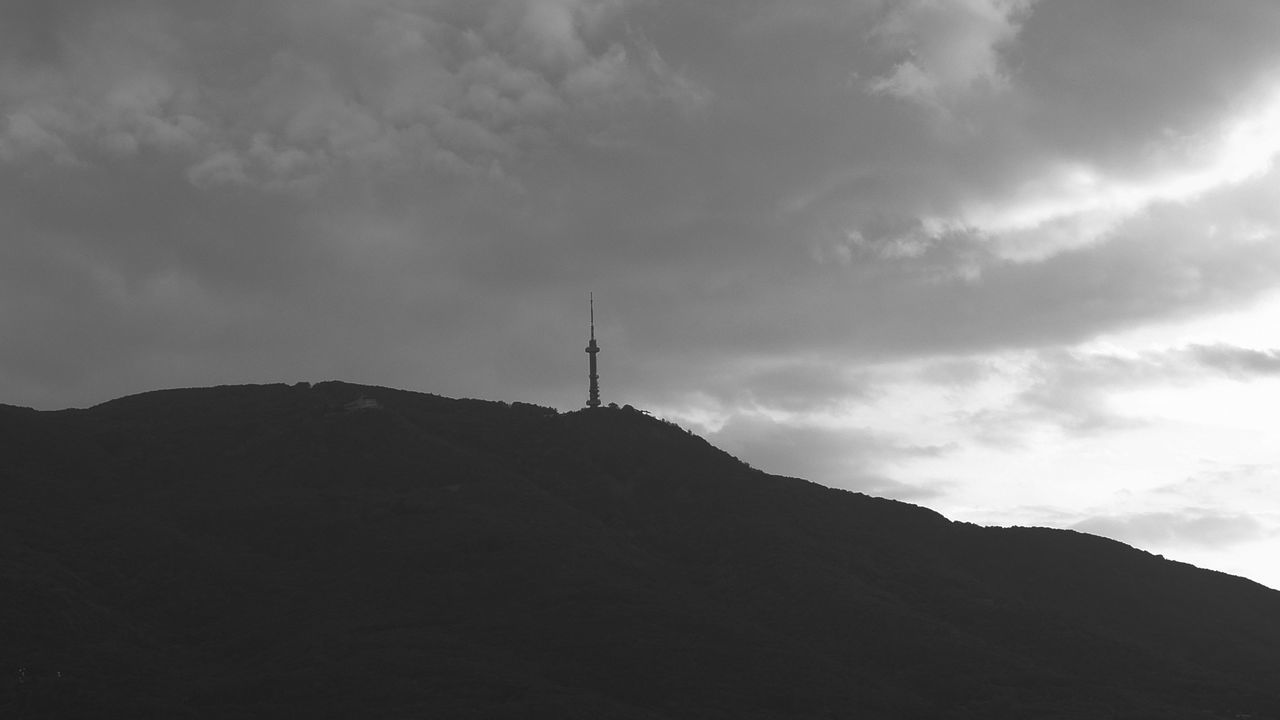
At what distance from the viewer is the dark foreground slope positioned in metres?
98.8

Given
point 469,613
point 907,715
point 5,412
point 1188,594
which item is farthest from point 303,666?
point 1188,594

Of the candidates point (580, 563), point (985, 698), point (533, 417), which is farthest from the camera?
point (533, 417)

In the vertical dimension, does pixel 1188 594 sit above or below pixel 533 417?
below

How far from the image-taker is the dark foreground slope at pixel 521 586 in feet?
324

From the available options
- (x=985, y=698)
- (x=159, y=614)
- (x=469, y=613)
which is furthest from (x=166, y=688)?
(x=985, y=698)

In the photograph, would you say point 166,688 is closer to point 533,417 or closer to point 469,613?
point 469,613

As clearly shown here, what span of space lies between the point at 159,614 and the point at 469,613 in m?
23.6

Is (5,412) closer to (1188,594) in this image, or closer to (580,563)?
(580,563)

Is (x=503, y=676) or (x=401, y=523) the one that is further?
(x=401, y=523)

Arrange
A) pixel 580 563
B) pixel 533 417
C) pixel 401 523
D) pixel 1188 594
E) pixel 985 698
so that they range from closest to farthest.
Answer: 1. pixel 985 698
2. pixel 580 563
3. pixel 401 523
4. pixel 1188 594
5. pixel 533 417

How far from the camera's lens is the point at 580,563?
396 ft

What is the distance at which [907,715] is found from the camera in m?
100

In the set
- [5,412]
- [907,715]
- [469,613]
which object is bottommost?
[907,715]

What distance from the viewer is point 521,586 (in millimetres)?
116688
